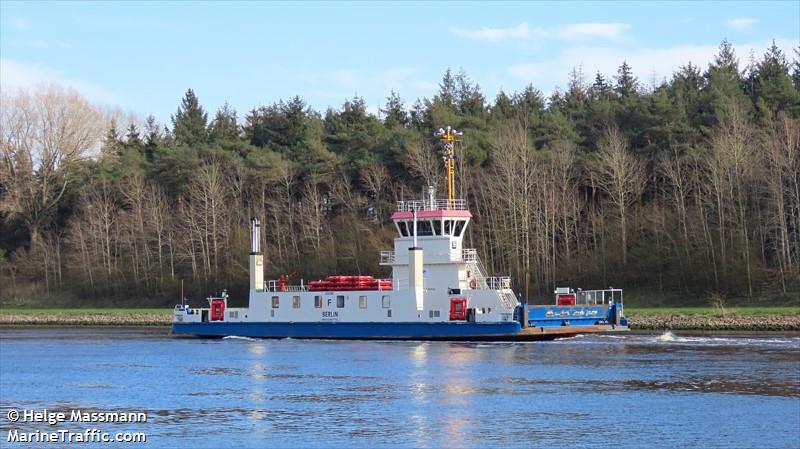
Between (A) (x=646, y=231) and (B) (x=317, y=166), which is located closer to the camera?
(A) (x=646, y=231)

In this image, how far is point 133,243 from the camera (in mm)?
91000

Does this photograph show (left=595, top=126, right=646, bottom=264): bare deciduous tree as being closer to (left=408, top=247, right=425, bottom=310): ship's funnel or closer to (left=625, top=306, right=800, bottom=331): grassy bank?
(left=625, top=306, right=800, bottom=331): grassy bank

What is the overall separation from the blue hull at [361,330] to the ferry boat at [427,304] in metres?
0.04

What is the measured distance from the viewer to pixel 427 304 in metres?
52.9

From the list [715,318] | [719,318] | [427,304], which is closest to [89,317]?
[427,304]

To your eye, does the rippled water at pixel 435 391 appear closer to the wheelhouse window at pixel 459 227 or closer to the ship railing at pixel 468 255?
the ship railing at pixel 468 255

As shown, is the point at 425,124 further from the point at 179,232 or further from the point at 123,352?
the point at 123,352

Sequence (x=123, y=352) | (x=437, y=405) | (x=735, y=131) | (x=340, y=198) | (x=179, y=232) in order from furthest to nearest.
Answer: (x=179, y=232) → (x=340, y=198) → (x=735, y=131) → (x=123, y=352) → (x=437, y=405)

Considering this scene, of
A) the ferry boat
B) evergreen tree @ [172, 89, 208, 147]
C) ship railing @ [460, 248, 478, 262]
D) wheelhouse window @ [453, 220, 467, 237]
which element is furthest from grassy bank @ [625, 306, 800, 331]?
evergreen tree @ [172, 89, 208, 147]

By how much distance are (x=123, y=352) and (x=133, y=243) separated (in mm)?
39846

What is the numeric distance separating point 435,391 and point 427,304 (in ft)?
52.9

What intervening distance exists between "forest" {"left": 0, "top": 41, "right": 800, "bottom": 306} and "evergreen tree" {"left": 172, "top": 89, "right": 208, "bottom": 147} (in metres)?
0.57

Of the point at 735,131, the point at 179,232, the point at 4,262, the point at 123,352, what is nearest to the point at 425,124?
the point at 179,232

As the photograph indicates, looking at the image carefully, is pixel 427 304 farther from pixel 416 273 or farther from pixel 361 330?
pixel 361 330
